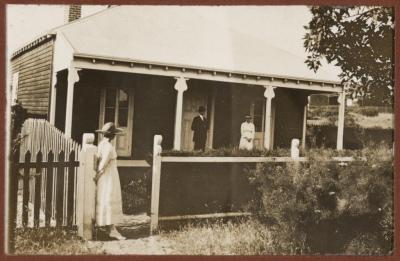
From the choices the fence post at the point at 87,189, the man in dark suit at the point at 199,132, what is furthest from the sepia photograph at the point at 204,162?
the man in dark suit at the point at 199,132

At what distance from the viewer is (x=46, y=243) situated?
543 cm

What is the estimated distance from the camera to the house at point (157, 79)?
23.2 feet

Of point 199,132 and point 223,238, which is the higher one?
point 199,132

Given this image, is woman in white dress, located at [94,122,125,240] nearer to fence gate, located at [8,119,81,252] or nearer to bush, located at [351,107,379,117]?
fence gate, located at [8,119,81,252]

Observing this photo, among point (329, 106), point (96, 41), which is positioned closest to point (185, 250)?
point (96, 41)

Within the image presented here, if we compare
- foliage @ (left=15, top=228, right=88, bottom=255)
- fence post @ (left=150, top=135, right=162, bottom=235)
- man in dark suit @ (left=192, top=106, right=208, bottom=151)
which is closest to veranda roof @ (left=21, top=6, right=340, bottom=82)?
man in dark suit @ (left=192, top=106, right=208, bottom=151)

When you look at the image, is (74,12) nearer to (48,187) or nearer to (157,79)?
(48,187)

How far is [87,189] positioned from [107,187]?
0.89 feet

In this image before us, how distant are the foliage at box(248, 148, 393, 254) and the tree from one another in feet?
3.47

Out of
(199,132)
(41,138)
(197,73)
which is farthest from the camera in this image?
(197,73)

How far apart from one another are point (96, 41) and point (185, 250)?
4.09 meters

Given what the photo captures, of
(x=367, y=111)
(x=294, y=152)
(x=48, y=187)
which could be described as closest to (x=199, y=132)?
(x=294, y=152)

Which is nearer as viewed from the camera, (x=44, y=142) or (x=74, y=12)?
(x=74, y=12)

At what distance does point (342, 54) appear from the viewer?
6312mm
